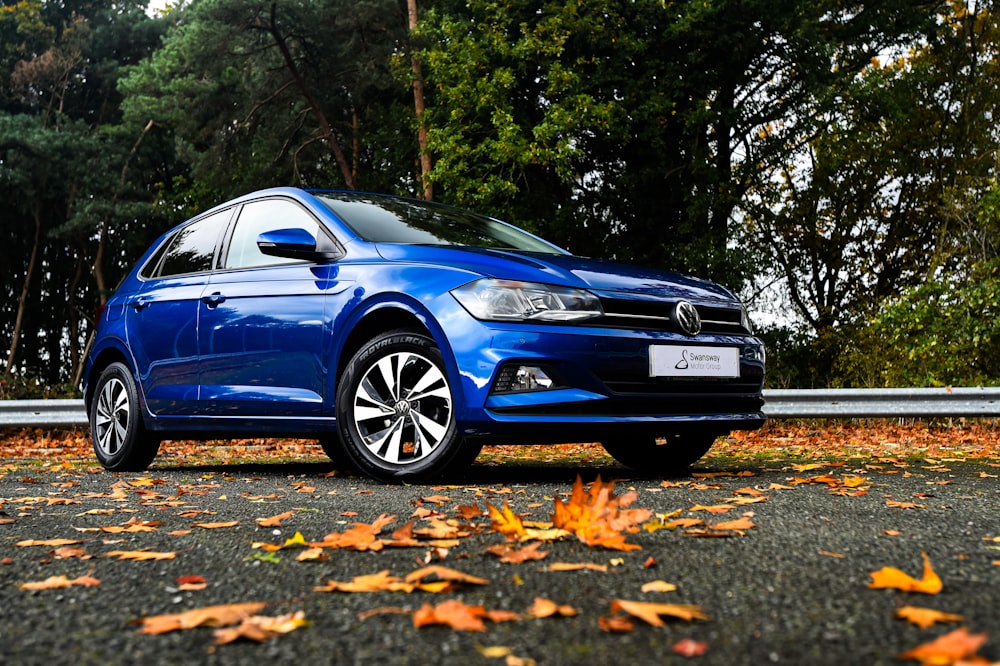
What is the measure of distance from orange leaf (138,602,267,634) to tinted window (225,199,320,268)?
373 centimetres

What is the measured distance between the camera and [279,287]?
20.0 ft

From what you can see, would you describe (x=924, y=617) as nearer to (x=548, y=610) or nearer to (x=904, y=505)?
(x=548, y=610)

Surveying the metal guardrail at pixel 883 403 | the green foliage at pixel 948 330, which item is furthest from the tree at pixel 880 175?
the metal guardrail at pixel 883 403

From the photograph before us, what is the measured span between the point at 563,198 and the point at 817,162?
202 inches

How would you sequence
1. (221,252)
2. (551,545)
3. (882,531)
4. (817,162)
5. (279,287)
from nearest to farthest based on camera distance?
Answer: 1. (551,545)
2. (882,531)
3. (279,287)
4. (221,252)
5. (817,162)

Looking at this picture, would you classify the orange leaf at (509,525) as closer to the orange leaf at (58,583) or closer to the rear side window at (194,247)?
the orange leaf at (58,583)

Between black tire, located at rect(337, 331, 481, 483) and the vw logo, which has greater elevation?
the vw logo

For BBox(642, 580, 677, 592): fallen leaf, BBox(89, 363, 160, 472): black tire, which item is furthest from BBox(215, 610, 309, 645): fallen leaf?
BBox(89, 363, 160, 472): black tire

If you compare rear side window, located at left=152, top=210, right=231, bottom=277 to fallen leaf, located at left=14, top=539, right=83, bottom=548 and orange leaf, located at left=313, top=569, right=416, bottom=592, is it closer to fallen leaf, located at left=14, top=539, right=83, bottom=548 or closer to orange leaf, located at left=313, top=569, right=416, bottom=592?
fallen leaf, located at left=14, top=539, right=83, bottom=548

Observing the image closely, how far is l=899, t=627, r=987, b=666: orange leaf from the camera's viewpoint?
80.2 inches

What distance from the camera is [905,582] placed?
8.95ft

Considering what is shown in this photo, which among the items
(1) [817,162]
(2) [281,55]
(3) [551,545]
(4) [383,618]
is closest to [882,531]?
(3) [551,545]

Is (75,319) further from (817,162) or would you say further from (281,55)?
(817,162)

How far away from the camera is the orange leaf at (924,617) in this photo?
2.39 m
